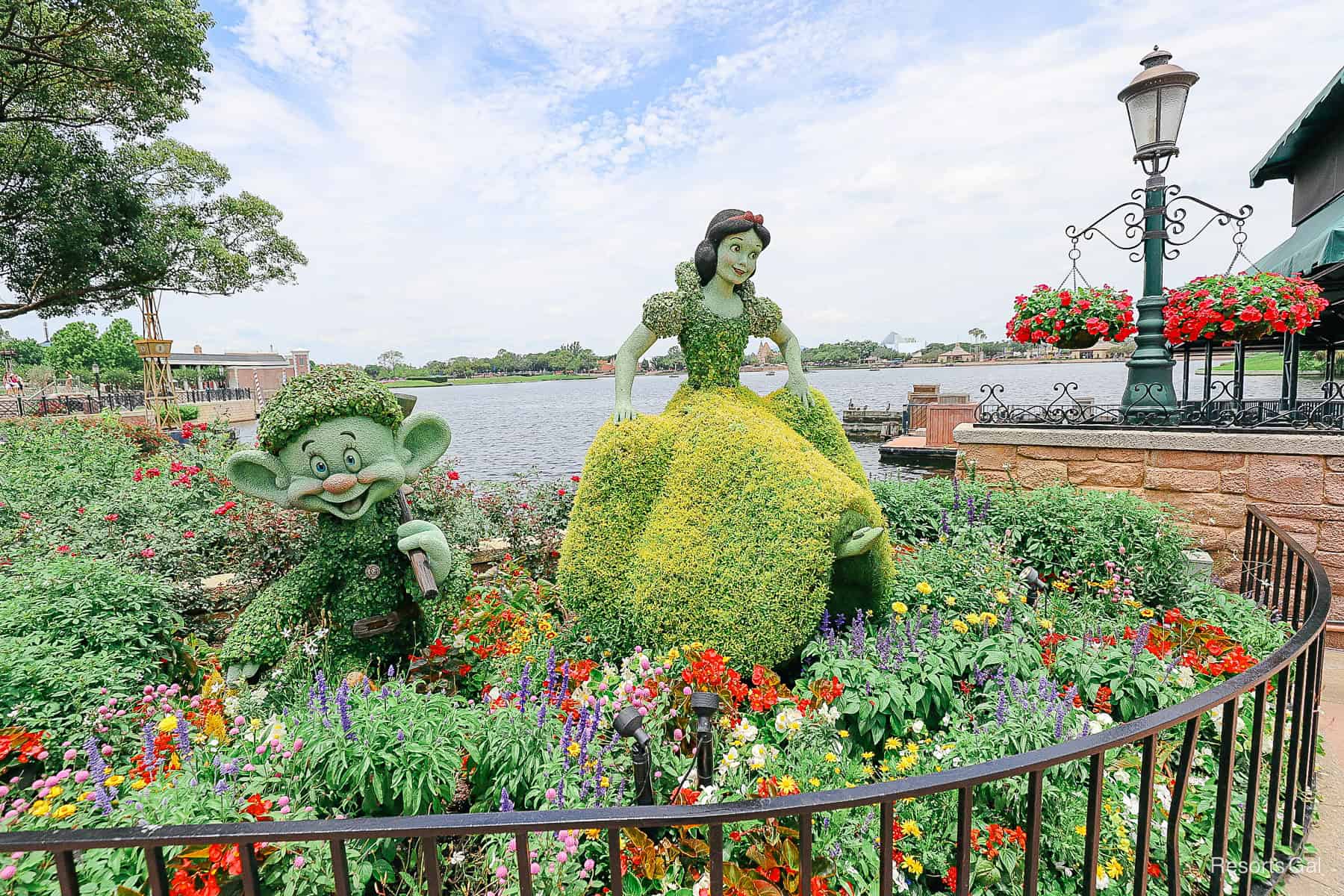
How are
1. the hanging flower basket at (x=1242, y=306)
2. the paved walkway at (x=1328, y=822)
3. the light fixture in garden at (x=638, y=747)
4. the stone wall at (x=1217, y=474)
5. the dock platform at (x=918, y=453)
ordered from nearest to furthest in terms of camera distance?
the light fixture in garden at (x=638, y=747) < the paved walkway at (x=1328, y=822) < the stone wall at (x=1217, y=474) < the hanging flower basket at (x=1242, y=306) < the dock platform at (x=918, y=453)

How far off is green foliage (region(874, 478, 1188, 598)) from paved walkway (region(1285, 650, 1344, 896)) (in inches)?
42.7

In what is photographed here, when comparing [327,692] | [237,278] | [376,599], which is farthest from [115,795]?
[237,278]

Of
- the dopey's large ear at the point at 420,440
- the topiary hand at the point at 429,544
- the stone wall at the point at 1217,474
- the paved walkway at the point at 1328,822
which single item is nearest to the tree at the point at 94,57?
the dopey's large ear at the point at 420,440

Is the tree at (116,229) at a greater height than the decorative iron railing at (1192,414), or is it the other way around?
the tree at (116,229)

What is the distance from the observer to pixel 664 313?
3.57m

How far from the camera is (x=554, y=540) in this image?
535cm

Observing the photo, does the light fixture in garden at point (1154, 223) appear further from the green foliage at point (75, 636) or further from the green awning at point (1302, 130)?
the green foliage at point (75, 636)

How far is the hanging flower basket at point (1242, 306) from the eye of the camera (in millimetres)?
A: 4930

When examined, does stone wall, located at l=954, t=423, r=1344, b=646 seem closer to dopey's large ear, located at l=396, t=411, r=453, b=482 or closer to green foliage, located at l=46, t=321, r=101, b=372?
dopey's large ear, located at l=396, t=411, r=453, b=482

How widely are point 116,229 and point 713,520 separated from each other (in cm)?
1522

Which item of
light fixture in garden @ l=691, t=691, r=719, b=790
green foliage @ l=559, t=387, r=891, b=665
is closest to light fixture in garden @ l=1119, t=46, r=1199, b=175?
green foliage @ l=559, t=387, r=891, b=665

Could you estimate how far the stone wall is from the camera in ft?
15.7

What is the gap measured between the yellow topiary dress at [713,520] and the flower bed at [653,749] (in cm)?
18

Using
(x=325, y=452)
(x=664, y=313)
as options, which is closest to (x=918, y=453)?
(x=664, y=313)
